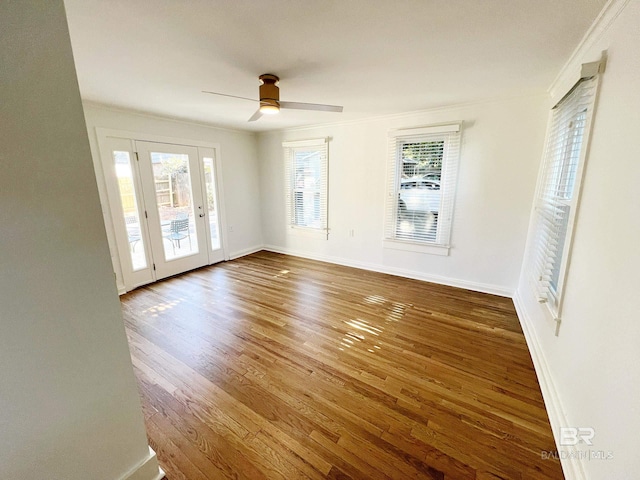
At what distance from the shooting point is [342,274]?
415 centimetres

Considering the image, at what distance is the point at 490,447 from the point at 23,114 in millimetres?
2569

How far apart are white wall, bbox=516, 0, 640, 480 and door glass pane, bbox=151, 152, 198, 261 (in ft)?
14.8

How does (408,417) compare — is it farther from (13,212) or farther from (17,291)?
(13,212)

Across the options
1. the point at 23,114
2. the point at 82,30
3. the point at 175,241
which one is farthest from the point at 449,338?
the point at 175,241

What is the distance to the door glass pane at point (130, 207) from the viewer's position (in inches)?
132

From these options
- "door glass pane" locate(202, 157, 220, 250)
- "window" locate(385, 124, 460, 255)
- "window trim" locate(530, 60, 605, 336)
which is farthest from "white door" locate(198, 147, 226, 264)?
"window trim" locate(530, 60, 605, 336)

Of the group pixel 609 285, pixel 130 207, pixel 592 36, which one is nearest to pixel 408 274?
pixel 609 285

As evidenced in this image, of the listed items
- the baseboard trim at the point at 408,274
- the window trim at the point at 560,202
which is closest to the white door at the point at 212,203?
the baseboard trim at the point at 408,274

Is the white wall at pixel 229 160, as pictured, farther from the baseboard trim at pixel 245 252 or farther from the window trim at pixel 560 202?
the window trim at pixel 560 202

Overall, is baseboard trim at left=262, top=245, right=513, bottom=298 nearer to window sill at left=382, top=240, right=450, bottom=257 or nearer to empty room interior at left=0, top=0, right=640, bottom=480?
empty room interior at left=0, top=0, right=640, bottom=480

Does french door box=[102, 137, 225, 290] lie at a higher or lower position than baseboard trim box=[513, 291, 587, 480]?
higher

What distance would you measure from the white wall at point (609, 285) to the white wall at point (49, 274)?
209cm

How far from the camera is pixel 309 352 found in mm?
2275

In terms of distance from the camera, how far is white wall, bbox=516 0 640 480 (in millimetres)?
1015
